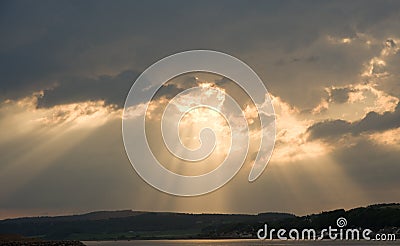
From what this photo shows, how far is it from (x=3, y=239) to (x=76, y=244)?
1987cm

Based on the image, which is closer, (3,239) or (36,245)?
(36,245)

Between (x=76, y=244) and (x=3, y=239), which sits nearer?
(x=3, y=239)

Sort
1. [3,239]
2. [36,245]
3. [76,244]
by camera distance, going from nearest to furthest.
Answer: [36,245], [3,239], [76,244]

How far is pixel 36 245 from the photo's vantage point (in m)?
143

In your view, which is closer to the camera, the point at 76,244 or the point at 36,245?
the point at 36,245

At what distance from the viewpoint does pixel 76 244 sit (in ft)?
558

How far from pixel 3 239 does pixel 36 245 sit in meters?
19.3

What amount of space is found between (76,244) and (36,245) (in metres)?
27.4

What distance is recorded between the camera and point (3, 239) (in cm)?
15838

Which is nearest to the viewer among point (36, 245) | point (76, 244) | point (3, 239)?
point (36, 245)
